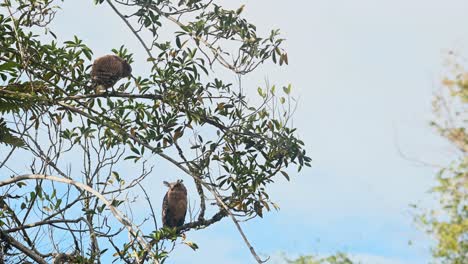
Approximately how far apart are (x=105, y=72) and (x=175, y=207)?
4.68 ft

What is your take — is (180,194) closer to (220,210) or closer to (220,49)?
(220,210)

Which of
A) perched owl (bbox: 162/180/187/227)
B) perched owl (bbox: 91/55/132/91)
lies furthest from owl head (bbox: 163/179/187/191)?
perched owl (bbox: 91/55/132/91)

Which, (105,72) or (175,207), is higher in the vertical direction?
(105,72)

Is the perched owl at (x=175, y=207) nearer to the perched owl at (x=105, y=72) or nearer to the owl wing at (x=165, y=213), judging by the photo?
the owl wing at (x=165, y=213)

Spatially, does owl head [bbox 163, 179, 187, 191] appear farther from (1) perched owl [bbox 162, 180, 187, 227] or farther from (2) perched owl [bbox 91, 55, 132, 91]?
(2) perched owl [bbox 91, 55, 132, 91]

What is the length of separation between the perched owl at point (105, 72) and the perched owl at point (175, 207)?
1178 mm

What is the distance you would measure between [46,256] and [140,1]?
7.98 feet

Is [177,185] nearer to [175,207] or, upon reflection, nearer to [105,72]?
[175,207]

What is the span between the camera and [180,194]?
707 cm

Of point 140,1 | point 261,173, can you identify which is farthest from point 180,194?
point 140,1

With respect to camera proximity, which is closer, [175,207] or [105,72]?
[105,72]

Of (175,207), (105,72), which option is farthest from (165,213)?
(105,72)

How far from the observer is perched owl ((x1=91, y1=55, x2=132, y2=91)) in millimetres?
6711

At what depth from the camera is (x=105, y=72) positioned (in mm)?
6707
